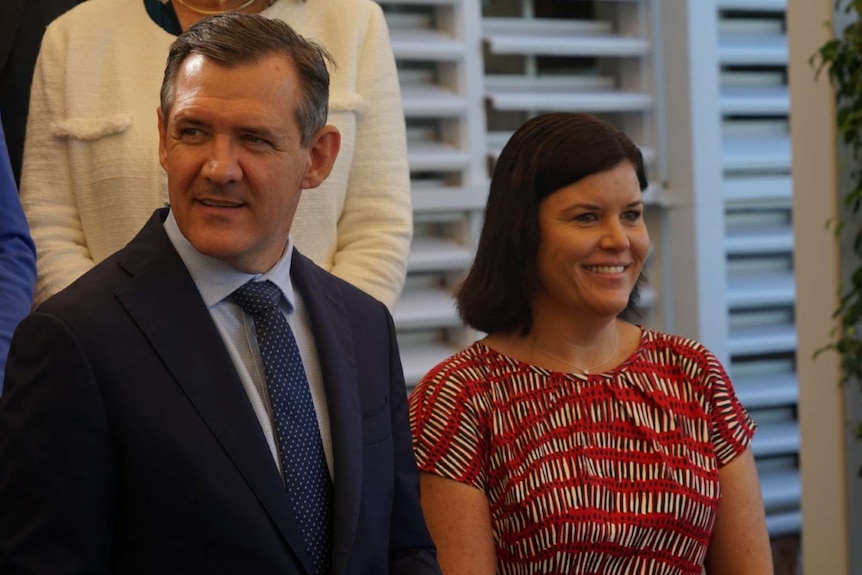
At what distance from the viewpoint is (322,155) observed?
183 centimetres

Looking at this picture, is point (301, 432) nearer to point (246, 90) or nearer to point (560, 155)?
point (246, 90)

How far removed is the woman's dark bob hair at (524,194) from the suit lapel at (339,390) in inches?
24.1

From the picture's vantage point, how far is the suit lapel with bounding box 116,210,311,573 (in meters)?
1.57

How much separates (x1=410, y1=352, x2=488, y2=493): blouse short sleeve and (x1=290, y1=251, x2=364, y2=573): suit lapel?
0.50m

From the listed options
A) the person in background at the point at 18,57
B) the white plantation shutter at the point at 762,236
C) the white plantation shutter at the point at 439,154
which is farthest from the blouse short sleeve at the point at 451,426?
the white plantation shutter at the point at 762,236

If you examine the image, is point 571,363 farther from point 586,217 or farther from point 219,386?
point 219,386

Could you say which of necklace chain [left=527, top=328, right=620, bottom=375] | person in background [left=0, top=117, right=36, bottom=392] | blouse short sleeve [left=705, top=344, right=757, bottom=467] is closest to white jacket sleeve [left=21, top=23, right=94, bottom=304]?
person in background [left=0, top=117, right=36, bottom=392]

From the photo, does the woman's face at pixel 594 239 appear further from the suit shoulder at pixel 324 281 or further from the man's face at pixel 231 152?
the man's face at pixel 231 152

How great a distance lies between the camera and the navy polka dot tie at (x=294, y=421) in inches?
64.6

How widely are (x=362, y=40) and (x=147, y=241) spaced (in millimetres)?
884

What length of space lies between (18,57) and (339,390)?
123 centimetres

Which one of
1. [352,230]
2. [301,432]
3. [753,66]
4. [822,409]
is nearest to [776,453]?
[822,409]

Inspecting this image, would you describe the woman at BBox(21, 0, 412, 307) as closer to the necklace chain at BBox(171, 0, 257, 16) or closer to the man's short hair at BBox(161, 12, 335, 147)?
the necklace chain at BBox(171, 0, 257, 16)

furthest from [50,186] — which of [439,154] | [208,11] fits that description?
[439,154]
